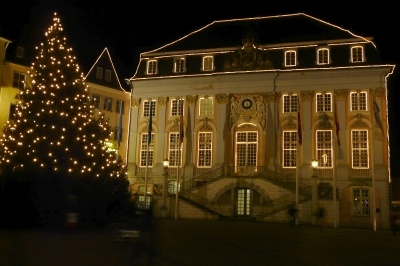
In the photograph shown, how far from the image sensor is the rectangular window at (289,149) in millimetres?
42438

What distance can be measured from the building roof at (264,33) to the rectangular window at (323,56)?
1.01m

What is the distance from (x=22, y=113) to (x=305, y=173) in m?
23.8

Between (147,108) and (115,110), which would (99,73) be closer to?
(115,110)

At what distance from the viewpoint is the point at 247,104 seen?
146 feet

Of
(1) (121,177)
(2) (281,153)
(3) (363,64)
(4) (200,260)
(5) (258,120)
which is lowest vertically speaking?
(4) (200,260)

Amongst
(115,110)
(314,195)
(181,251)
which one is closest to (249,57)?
(314,195)

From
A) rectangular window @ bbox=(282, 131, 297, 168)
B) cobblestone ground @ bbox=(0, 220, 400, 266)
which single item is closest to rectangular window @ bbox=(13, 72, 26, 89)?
rectangular window @ bbox=(282, 131, 297, 168)

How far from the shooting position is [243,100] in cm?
4475

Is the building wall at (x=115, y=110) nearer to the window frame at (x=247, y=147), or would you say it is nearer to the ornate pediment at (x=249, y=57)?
the window frame at (x=247, y=147)

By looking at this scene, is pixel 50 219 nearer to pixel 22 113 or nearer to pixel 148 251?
pixel 22 113

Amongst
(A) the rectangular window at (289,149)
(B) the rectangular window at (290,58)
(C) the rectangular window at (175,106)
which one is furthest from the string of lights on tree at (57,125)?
(B) the rectangular window at (290,58)

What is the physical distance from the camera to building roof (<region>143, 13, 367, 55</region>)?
44531mm

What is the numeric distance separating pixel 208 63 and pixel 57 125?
70.8 ft

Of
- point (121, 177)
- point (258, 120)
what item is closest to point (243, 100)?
point (258, 120)
